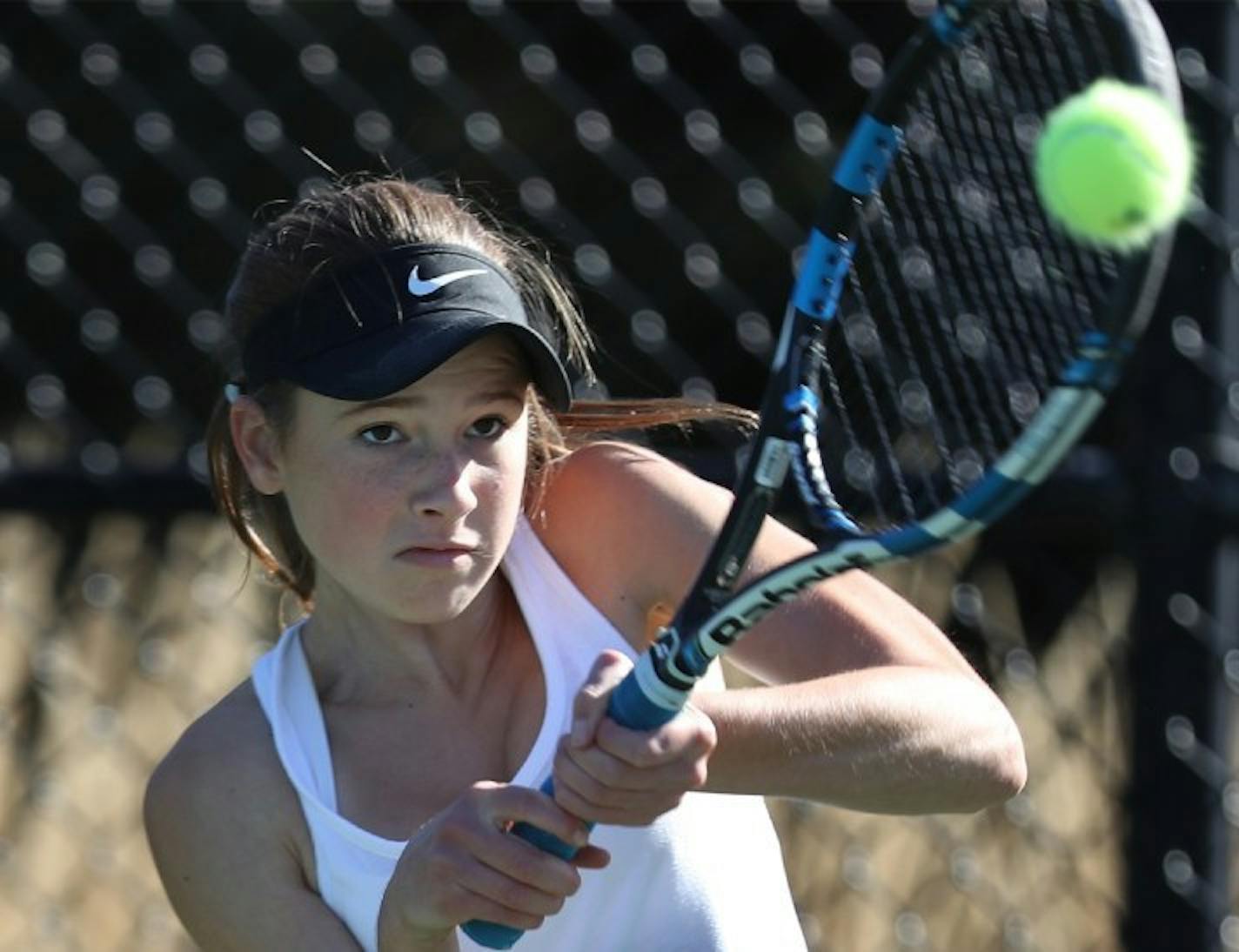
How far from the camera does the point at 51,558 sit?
3.31 meters

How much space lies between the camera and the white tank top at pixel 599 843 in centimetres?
187

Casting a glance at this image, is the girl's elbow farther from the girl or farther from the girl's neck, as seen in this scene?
the girl's neck

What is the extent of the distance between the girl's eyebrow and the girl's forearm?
0.27 metres

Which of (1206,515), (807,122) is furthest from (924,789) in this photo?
(807,122)

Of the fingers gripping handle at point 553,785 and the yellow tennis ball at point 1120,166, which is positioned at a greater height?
the yellow tennis ball at point 1120,166

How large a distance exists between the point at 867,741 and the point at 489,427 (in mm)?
360

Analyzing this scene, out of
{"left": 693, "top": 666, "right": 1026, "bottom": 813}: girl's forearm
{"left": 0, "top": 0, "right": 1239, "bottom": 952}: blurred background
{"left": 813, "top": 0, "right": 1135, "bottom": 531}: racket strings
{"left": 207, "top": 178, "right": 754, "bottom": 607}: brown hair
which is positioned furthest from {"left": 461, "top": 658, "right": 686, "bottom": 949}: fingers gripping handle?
{"left": 0, "top": 0, "right": 1239, "bottom": 952}: blurred background

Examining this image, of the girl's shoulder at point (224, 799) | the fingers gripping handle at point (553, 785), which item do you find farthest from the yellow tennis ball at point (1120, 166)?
the girl's shoulder at point (224, 799)

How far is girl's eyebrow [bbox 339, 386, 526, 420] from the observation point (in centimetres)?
180

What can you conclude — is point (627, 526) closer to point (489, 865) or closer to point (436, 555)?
point (436, 555)

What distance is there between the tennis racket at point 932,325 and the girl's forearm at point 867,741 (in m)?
0.10

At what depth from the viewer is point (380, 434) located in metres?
1.82

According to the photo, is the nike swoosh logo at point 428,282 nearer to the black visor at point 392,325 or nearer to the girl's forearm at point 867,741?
the black visor at point 392,325

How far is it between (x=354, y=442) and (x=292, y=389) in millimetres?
96
